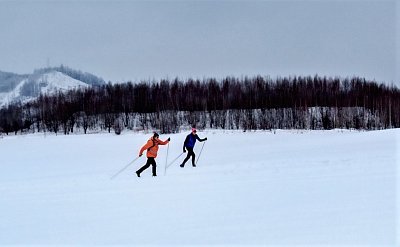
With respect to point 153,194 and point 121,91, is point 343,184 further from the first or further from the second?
point 121,91

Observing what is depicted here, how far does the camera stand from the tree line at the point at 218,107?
40.2 meters

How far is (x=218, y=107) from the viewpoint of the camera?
1828 inches

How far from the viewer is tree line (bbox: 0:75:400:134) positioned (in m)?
40.2

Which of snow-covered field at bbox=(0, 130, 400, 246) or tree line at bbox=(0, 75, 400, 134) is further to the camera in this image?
tree line at bbox=(0, 75, 400, 134)

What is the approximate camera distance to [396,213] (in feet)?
15.9

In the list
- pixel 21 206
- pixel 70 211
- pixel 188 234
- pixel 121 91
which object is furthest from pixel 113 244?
pixel 121 91

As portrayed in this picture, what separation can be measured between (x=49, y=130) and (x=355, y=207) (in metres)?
49.0

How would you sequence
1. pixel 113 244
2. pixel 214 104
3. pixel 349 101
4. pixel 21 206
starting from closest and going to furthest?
pixel 113 244 < pixel 21 206 < pixel 349 101 < pixel 214 104

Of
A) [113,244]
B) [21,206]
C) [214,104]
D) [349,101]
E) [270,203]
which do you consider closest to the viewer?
[113,244]

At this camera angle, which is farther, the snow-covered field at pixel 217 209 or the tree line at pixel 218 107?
the tree line at pixel 218 107

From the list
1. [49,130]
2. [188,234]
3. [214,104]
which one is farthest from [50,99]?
[188,234]

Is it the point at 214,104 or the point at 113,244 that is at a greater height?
the point at 214,104

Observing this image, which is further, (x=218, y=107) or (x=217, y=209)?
(x=218, y=107)

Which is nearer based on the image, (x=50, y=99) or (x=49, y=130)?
(x=49, y=130)
